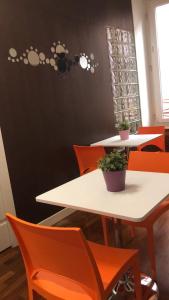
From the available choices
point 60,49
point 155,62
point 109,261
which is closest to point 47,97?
point 60,49

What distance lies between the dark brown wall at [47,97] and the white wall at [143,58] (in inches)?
32.6

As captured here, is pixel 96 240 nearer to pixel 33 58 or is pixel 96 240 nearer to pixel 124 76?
pixel 33 58

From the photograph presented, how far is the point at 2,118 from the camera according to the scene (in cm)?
245

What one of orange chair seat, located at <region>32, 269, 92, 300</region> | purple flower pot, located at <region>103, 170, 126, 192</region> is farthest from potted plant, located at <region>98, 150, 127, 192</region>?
orange chair seat, located at <region>32, 269, 92, 300</region>

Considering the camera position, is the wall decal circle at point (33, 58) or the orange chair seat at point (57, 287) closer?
the orange chair seat at point (57, 287)

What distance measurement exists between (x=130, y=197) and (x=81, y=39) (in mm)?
2446

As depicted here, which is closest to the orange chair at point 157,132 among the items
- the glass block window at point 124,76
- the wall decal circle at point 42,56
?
the glass block window at point 124,76

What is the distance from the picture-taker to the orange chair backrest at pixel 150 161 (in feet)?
Answer: 6.63

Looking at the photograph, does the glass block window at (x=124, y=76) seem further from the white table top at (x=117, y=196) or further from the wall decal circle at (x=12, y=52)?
the white table top at (x=117, y=196)

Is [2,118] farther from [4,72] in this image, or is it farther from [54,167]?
[54,167]

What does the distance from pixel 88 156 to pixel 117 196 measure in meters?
1.32

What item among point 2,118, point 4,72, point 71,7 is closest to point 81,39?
point 71,7

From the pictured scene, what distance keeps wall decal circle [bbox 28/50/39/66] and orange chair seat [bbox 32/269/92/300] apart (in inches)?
79.3

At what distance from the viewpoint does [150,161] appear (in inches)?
82.2
